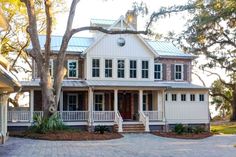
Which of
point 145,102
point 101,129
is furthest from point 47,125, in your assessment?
point 145,102

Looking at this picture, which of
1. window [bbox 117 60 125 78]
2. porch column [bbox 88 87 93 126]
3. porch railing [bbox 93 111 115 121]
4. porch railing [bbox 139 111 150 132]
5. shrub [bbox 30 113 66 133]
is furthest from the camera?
window [bbox 117 60 125 78]

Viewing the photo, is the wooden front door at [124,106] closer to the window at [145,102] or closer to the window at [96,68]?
the window at [145,102]

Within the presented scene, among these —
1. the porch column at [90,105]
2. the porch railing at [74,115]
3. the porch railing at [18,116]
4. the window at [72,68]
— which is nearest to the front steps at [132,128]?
the porch column at [90,105]

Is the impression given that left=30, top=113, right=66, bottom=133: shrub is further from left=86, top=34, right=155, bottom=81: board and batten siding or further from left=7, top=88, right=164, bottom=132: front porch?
left=86, top=34, right=155, bottom=81: board and batten siding

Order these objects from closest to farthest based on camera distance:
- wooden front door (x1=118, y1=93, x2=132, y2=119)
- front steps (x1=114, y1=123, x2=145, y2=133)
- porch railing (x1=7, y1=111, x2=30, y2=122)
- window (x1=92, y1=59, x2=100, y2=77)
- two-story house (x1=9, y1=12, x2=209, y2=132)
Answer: porch railing (x1=7, y1=111, x2=30, y2=122) → front steps (x1=114, y1=123, x2=145, y2=133) → two-story house (x1=9, y1=12, x2=209, y2=132) → window (x1=92, y1=59, x2=100, y2=77) → wooden front door (x1=118, y1=93, x2=132, y2=119)

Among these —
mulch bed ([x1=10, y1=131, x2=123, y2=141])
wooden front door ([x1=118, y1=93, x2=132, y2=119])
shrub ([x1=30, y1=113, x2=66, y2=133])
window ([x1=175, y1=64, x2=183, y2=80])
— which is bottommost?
mulch bed ([x1=10, y1=131, x2=123, y2=141])

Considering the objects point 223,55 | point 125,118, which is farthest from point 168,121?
point 223,55

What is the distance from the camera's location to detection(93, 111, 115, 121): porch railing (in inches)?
1193

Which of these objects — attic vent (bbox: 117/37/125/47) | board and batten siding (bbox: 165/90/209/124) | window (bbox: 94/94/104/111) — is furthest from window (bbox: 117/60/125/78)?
board and batten siding (bbox: 165/90/209/124)

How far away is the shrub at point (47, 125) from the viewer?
2539cm

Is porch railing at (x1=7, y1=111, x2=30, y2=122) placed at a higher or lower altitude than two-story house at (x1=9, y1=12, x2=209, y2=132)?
lower

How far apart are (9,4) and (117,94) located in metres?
15.0

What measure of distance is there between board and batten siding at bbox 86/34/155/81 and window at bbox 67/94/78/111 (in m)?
2.23

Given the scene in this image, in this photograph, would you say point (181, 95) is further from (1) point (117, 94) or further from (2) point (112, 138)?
(2) point (112, 138)
